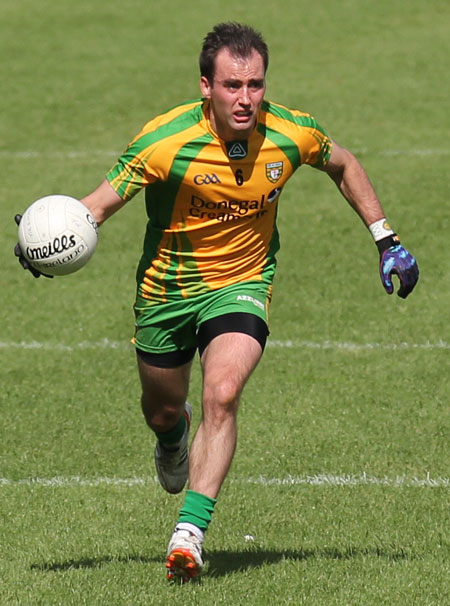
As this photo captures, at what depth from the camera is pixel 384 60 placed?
70.3 feet

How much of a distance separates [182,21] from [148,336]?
59.1 feet

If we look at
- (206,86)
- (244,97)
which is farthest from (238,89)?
(206,86)

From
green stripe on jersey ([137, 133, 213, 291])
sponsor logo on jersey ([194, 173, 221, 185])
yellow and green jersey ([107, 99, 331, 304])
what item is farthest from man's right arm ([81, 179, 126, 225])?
sponsor logo on jersey ([194, 173, 221, 185])

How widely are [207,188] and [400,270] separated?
3.75ft

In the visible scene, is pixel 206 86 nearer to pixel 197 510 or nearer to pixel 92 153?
pixel 197 510

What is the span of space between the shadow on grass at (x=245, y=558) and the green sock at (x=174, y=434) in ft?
3.63

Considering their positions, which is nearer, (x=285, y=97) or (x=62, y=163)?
(x=62, y=163)

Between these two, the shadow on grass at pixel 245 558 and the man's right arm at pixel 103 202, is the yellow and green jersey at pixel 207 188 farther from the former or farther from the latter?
the shadow on grass at pixel 245 558

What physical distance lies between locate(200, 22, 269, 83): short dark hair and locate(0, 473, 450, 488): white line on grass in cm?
281

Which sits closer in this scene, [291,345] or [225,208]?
[225,208]

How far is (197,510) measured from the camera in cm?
603

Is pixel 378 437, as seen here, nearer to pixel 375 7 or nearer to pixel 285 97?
pixel 285 97

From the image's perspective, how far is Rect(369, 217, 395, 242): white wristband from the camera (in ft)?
22.8

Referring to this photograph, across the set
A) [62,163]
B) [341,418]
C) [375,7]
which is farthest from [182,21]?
[341,418]
